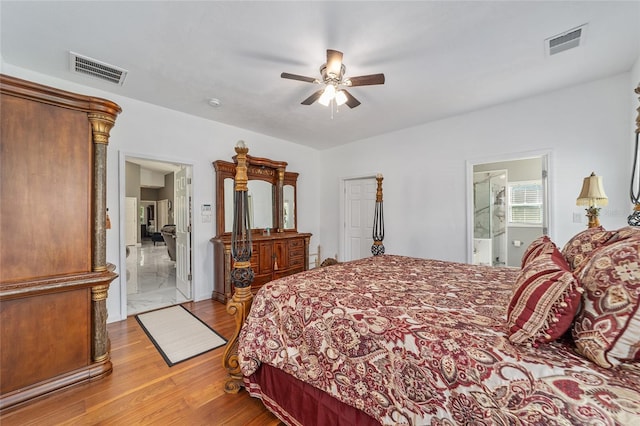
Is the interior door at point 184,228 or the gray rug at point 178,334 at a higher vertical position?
the interior door at point 184,228

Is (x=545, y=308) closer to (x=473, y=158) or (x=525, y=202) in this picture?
(x=473, y=158)

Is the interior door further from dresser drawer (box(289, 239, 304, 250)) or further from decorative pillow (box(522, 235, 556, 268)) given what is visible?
decorative pillow (box(522, 235, 556, 268))

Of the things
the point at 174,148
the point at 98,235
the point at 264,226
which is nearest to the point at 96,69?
the point at 174,148

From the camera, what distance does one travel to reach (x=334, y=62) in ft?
6.93

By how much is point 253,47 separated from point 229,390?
9.18 ft

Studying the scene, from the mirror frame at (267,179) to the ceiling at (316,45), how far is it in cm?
117

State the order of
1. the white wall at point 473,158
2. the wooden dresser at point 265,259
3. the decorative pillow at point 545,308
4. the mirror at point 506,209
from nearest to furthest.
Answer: the decorative pillow at point 545,308 → the white wall at point 473,158 → the wooden dresser at point 265,259 → the mirror at point 506,209

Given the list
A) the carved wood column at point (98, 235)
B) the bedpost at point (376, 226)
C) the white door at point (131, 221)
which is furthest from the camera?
the white door at point (131, 221)

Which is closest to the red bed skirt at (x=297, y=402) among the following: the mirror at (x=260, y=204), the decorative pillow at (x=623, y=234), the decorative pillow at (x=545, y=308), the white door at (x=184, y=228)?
the decorative pillow at (x=545, y=308)

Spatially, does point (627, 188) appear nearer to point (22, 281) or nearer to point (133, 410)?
point (133, 410)

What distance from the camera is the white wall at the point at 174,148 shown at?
302cm

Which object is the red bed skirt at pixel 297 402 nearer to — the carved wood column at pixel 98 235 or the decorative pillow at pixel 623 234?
the carved wood column at pixel 98 235

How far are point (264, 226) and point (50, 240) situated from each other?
9.73 feet

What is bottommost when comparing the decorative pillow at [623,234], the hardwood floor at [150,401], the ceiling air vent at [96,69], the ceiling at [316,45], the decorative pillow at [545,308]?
the hardwood floor at [150,401]
